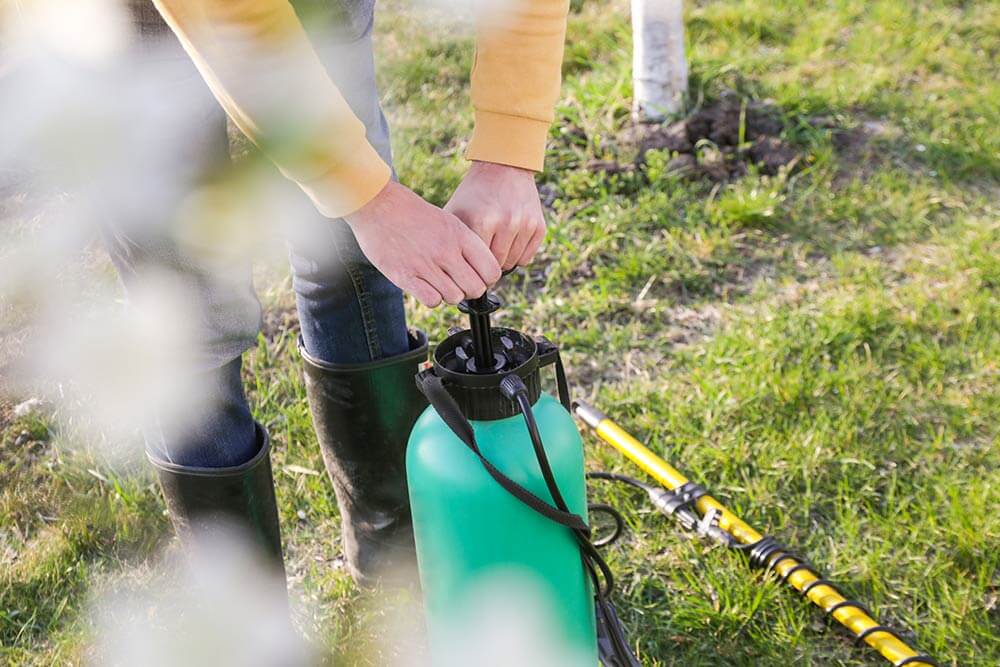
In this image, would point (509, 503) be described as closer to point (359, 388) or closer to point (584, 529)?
point (584, 529)

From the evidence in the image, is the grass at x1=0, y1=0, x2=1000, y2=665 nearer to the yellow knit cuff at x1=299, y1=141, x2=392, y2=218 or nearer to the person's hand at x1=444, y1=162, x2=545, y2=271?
the person's hand at x1=444, y1=162, x2=545, y2=271

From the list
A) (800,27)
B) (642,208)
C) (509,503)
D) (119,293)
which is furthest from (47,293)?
(800,27)

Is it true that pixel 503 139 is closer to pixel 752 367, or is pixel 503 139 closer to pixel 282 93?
pixel 282 93

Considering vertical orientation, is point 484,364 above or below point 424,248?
below

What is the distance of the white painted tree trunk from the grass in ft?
0.36

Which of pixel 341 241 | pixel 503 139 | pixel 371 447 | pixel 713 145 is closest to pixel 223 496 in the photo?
pixel 371 447

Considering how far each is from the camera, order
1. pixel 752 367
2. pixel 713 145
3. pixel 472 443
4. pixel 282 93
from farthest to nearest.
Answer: pixel 713 145, pixel 752 367, pixel 472 443, pixel 282 93

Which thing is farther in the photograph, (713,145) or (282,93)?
(713,145)

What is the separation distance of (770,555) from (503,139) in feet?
3.36

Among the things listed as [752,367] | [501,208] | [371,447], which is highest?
[501,208]

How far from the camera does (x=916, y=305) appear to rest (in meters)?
2.66

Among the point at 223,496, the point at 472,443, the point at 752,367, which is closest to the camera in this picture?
the point at 472,443

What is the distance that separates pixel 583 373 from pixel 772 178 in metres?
1.10

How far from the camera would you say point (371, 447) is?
6.13ft
